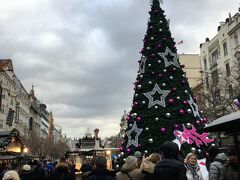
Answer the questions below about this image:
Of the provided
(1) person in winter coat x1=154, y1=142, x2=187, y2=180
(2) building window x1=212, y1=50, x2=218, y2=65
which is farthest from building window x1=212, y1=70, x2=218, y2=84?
(1) person in winter coat x1=154, y1=142, x2=187, y2=180

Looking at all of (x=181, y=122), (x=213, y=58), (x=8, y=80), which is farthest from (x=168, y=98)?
(x=8, y=80)

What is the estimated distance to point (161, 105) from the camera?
13.9m

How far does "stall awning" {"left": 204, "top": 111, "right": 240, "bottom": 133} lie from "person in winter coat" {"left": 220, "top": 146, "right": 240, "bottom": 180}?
0.37 metres

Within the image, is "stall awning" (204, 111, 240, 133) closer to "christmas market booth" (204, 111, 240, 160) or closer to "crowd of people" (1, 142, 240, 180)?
"christmas market booth" (204, 111, 240, 160)

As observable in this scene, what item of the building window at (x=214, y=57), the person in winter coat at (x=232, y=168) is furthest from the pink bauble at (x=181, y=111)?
the building window at (x=214, y=57)

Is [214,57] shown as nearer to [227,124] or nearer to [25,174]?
[25,174]

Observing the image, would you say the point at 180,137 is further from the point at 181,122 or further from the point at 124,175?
the point at 124,175

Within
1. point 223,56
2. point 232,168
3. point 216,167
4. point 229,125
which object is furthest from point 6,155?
point 223,56

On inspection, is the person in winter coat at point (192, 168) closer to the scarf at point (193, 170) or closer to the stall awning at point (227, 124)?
the scarf at point (193, 170)

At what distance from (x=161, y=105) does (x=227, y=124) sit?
820cm

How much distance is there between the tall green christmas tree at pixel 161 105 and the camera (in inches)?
520

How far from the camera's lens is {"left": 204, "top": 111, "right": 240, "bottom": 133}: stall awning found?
544 centimetres

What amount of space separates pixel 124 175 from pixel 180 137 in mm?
6815

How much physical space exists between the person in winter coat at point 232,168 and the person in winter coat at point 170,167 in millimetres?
1223
